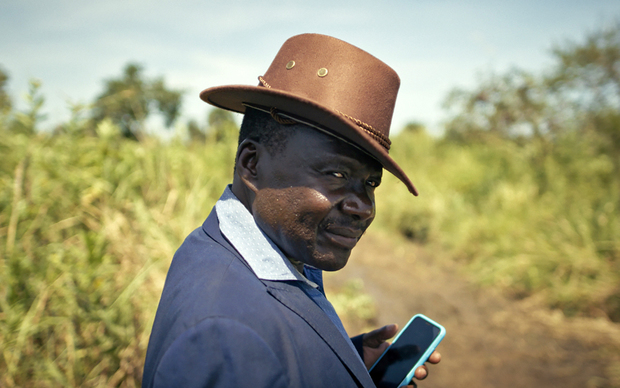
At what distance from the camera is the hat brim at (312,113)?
3.66 feet

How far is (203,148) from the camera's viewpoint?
22.2 feet

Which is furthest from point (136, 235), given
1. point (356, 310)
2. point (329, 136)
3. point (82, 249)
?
point (329, 136)

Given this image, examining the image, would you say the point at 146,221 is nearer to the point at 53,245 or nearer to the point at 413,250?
the point at 53,245

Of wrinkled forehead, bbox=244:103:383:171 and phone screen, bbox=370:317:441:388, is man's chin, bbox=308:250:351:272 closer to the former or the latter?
wrinkled forehead, bbox=244:103:383:171

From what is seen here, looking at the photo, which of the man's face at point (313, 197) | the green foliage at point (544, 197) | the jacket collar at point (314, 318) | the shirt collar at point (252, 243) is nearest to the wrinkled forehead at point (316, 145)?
the man's face at point (313, 197)

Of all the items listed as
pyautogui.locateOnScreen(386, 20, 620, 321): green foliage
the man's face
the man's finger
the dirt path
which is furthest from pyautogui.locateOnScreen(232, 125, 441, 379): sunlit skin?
pyautogui.locateOnScreen(386, 20, 620, 321): green foliage

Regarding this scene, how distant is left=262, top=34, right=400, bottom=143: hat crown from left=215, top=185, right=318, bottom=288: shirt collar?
0.48 metres

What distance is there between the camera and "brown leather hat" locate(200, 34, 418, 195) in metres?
1.23

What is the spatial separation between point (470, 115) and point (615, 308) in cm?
1080

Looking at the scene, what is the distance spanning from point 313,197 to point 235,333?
1.65ft

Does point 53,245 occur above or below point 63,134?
below

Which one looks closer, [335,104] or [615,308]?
[335,104]

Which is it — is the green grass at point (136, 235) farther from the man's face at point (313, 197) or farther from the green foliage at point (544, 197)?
the man's face at point (313, 197)

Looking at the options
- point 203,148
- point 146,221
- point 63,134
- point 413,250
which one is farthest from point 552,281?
point 63,134
